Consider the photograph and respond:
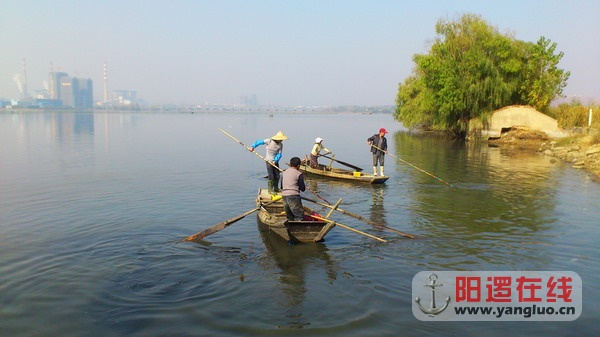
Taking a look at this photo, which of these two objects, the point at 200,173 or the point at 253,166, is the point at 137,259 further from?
the point at 253,166

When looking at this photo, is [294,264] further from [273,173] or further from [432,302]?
[273,173]

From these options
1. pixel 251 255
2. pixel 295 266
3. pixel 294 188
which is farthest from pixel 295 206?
pixel 295 266

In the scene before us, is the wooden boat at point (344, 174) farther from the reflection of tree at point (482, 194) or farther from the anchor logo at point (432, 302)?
the anchor logo at point (432, 302)

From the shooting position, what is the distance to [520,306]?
767cm

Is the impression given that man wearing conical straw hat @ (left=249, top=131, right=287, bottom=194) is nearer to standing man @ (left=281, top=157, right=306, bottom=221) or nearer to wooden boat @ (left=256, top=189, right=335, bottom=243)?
wooden boat @ (left=256, top=189, right=335, bottom=243)

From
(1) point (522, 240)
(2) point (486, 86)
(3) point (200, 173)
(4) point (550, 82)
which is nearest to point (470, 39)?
(2) point (486, 86)

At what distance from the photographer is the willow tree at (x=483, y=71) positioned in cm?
4047

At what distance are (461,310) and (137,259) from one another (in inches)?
263

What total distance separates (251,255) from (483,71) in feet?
121

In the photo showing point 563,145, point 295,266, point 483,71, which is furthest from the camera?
point 483,71

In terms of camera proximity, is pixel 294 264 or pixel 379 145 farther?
pixel 379 145

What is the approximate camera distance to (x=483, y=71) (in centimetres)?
4038

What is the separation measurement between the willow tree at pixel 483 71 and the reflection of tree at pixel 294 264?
34443mm

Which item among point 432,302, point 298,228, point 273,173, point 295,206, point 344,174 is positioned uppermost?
point 273,173
